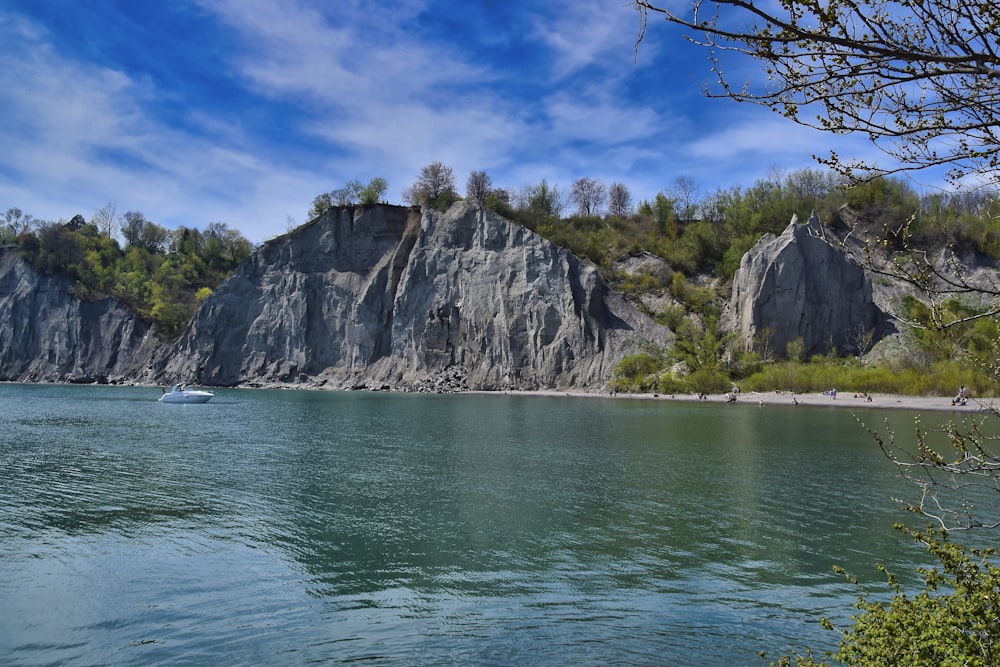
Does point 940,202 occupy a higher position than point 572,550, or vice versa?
point 940,202

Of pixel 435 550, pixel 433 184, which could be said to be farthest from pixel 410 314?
pixel 435 550

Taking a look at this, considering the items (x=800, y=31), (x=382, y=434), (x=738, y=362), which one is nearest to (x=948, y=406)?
(x=738, y=362)

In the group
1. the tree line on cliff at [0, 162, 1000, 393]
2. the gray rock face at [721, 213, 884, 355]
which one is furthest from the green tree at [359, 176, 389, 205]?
the gray rock face at [721, 213, 884, 355]

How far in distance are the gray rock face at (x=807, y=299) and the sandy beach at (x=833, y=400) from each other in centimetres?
1039

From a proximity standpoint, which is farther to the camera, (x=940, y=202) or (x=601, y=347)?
(x=940, y=202)

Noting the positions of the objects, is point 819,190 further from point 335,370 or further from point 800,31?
point 800,31

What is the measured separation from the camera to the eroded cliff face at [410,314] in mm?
81938

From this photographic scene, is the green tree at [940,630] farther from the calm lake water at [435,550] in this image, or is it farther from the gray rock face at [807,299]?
the gray rock face at [807,299]

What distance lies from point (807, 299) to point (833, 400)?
62.8 feet

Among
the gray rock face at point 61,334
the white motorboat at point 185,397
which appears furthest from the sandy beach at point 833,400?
the gray rock face at point 61,334

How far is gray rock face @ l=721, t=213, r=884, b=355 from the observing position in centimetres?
7369

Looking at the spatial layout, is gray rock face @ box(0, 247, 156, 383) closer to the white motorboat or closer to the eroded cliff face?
the eroded cliff face

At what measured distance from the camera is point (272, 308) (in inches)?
3713

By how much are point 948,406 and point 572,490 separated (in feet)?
139
